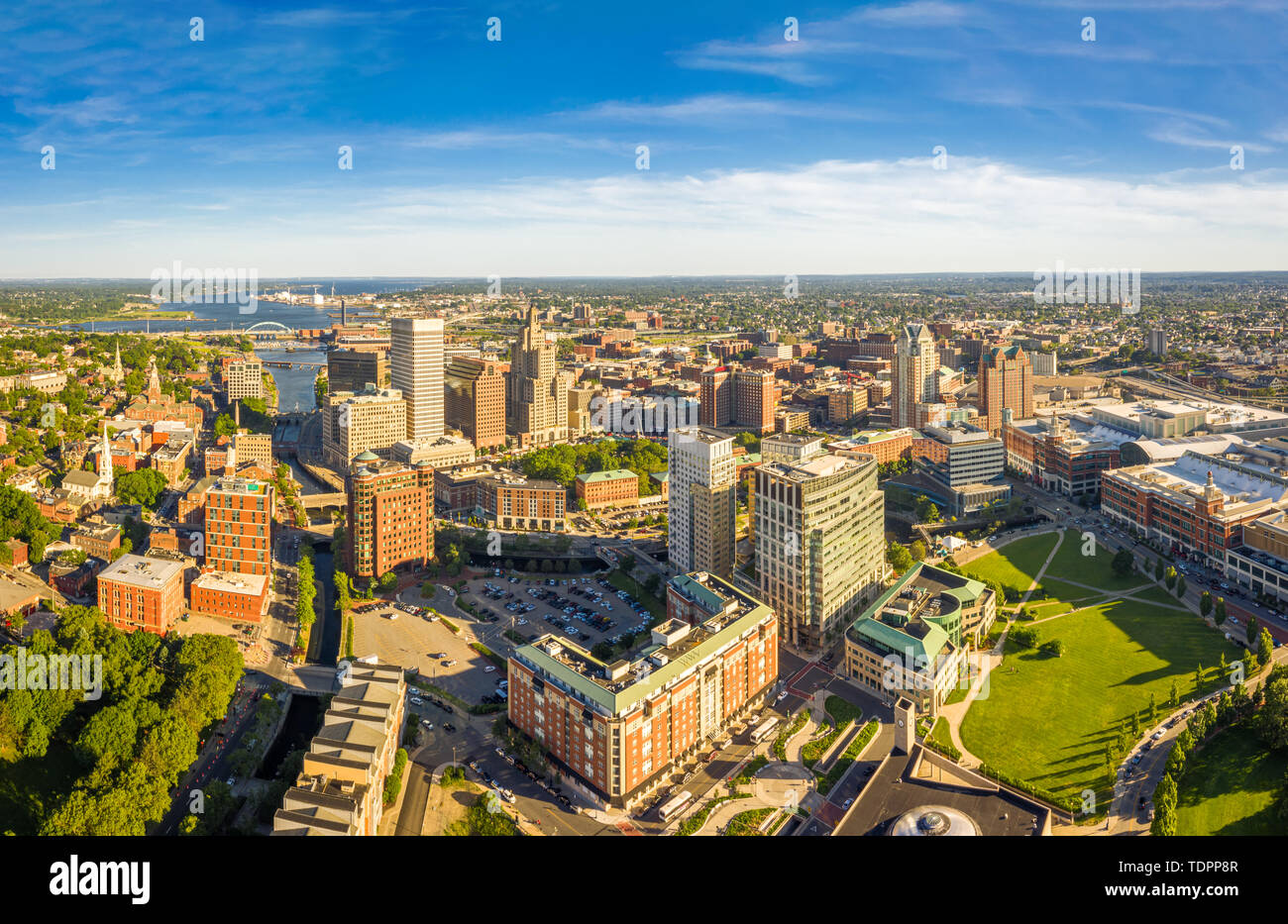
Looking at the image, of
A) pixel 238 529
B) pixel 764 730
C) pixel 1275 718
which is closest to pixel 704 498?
pixel 764 730

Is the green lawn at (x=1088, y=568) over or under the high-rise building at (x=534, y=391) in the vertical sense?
under

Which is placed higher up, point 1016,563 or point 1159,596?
point 1016,563

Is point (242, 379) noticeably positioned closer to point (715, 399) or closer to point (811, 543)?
point (715, 399)

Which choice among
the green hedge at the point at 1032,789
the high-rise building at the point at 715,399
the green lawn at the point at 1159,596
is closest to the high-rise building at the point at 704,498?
the green hedge at the point at 1032,789

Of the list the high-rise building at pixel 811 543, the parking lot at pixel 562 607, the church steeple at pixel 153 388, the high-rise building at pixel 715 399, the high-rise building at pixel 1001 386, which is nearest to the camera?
the high-rise building at pixel 811 543

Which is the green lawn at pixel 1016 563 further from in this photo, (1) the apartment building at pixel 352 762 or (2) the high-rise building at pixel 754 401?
(2) the high-rise building at pixel 754 401

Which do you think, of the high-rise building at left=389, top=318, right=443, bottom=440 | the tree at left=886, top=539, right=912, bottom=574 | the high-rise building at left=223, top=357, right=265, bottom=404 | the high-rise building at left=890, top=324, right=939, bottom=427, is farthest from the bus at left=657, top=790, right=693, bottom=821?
the high-rise building at left=223, top=357, right=265, bottom=404

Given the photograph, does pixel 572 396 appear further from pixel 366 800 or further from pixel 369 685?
pixel 366 800

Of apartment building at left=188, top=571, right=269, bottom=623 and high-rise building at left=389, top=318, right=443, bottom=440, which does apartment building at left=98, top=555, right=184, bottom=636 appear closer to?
apartment building at left=188, top=571, right=269, bottom=623
